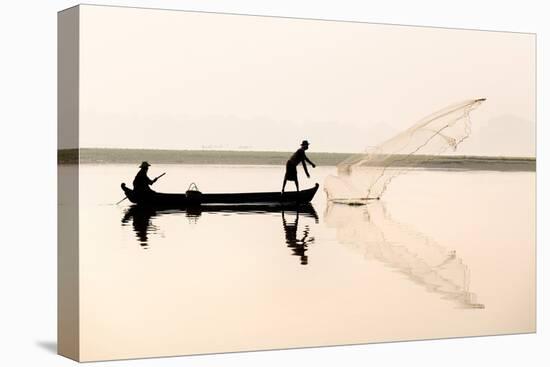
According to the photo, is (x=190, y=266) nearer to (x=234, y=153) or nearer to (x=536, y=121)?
(x=234, y=153)

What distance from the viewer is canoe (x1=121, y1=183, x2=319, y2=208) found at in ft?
34.0

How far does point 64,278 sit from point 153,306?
75 centimetres

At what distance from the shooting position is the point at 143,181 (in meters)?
10.4

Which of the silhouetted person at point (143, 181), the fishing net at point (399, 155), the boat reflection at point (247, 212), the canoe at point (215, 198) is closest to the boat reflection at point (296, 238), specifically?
the boat reflection at point (247, 212)

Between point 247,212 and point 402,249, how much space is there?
59.5 inches

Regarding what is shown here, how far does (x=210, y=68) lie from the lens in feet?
34.5

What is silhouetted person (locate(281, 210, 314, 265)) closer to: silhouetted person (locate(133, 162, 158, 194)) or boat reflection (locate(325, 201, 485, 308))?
boat reflection (locate(325, 201, 485, 308))

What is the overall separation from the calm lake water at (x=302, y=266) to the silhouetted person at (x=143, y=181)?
55mm

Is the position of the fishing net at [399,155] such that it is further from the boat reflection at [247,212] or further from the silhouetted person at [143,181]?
the silhouetted person at [143,181]

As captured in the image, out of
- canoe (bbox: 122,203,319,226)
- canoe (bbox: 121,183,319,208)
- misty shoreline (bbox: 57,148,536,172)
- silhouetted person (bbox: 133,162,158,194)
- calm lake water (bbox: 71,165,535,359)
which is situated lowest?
calm lake water (bbox: 71,165,535,359)

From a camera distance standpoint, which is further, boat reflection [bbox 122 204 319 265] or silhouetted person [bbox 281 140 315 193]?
silhouetted person [bbox 281 140 315 193]

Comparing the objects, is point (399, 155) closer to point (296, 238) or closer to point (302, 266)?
point (296, 238)

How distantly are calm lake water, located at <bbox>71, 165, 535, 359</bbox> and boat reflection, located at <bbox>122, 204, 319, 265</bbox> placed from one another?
0.01 meters

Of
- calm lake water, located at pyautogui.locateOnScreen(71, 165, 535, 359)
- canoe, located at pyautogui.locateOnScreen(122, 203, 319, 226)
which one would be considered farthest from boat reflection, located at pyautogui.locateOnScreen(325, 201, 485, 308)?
canoe, located at pyautogui.locateOnScreen(122, 203, 319, 226)
